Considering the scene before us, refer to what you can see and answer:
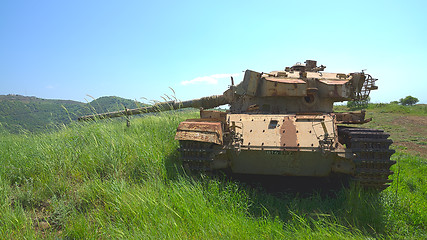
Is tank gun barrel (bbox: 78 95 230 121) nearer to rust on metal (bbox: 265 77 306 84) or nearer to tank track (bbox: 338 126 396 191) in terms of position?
rust on metal (bbox: 265 77 306 84)

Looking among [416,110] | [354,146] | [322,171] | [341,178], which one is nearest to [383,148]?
[354,146]

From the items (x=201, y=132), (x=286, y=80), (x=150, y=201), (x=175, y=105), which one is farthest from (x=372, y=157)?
(x=175, y=105)

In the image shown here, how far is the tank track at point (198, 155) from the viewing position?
15.1 ft

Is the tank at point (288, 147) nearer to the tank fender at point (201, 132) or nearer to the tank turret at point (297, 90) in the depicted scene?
the tank fender at point (201, 132)

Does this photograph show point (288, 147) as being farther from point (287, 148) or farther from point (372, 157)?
point (372, 157)

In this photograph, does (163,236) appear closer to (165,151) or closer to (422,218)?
(165,151)

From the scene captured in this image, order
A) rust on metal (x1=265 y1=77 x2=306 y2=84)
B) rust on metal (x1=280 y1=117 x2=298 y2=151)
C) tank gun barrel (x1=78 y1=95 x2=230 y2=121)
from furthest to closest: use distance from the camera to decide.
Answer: tank gun barrel (x1=78 y1=95 x2=230 y2=121), rust on metal (x1=265 y1=77 x2=306 y2=84), rust on metal (x1=280 y1=117 x2=298 y2=151)

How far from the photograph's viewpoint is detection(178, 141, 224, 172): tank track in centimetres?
459

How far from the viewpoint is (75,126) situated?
654cm

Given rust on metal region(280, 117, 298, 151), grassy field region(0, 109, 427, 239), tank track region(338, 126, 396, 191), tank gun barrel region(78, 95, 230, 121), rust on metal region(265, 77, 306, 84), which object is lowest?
grassy field region(0, 109, 427, 239)

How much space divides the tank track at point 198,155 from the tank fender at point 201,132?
136 millimetres

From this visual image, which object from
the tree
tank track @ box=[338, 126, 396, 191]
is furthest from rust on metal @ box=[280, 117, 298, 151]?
the tree

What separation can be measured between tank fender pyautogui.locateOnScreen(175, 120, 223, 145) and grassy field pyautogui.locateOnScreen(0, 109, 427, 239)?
26.3 inches

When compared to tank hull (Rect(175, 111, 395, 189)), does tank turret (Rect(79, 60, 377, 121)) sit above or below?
above
